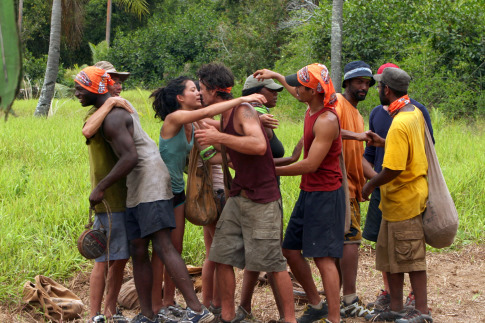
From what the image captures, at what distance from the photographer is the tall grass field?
4.88 metres

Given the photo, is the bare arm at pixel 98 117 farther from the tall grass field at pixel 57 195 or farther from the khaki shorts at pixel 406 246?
the khaki shorts at pixel 406 246

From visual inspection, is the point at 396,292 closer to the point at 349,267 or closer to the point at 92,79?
the point at 349,267

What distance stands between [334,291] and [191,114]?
1454 mm

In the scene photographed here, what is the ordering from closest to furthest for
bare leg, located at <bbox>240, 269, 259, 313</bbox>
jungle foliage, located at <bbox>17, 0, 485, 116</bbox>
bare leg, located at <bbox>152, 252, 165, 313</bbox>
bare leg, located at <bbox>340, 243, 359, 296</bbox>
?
bare leg, located at <bbox>240, 269, 259, 313</bbox> → bare leg, located at <bbox>152, 252, 165, 313</bbox> → bare leg, located at <bbox>340, 243, 359, 296</bbox> → jungle foliage, located at <bbox>17, 0, 485, 116</bbox>

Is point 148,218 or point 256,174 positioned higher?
point 256,174

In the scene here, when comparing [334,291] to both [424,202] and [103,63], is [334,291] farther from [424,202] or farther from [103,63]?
[103,63]

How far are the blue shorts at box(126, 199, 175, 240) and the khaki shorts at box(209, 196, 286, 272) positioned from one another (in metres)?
0.35

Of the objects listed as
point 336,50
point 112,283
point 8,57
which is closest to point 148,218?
point 112,283

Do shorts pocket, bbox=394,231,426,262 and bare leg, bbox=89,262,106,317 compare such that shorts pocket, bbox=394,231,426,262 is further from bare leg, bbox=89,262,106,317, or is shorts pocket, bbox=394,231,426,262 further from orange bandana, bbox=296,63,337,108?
bare leg, bbox=89,262,106,317

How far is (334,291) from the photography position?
376 centimetres

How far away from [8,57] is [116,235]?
2.93m

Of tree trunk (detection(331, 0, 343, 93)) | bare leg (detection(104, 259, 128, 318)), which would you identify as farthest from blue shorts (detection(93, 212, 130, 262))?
tree trunk (detection(331, 0, 343, 93))

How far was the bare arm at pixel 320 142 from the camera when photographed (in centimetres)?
375

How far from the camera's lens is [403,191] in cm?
395
